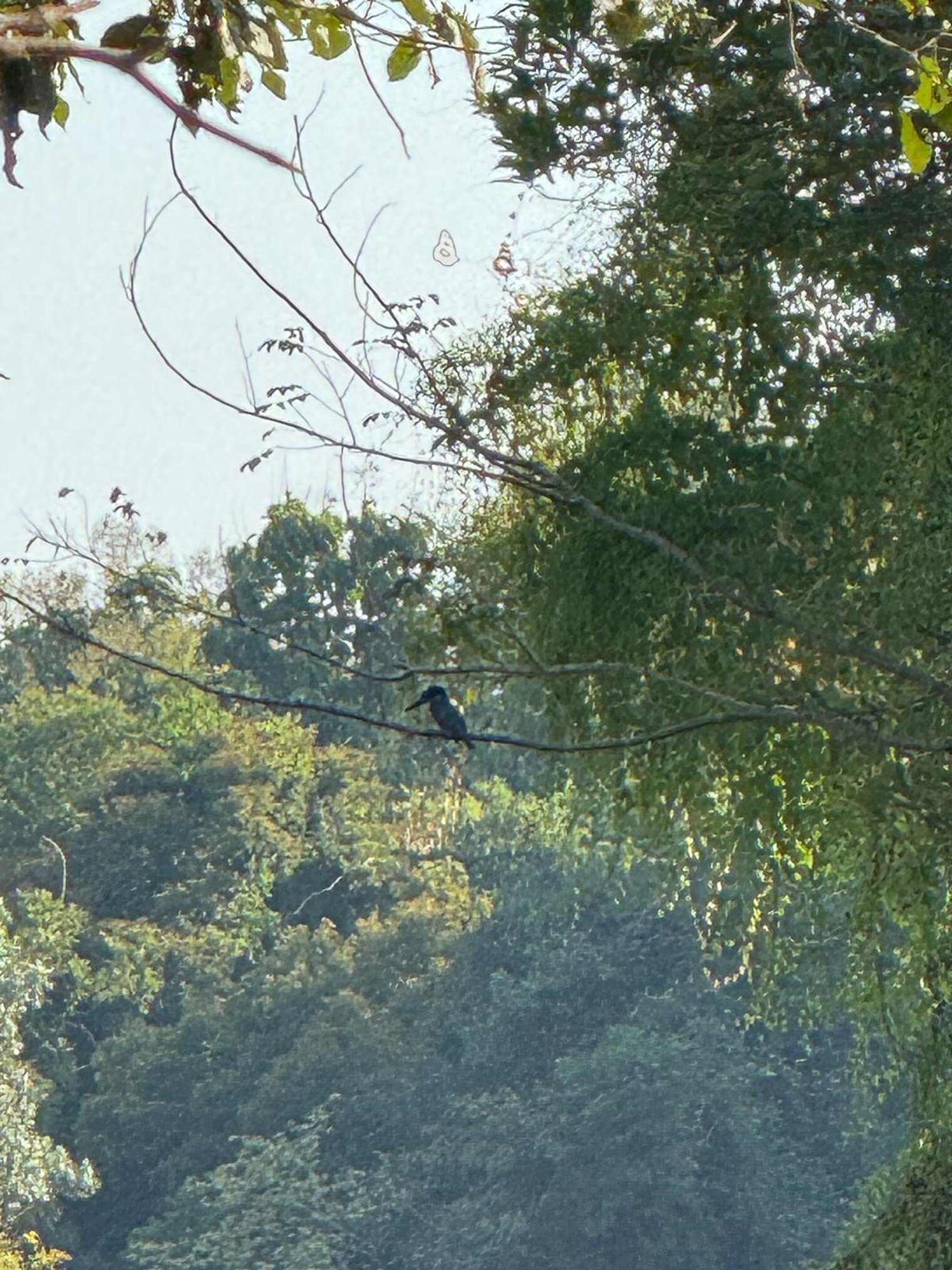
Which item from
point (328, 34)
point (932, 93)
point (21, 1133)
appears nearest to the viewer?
point (932, 93)

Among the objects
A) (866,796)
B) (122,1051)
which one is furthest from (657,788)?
(122,1051)

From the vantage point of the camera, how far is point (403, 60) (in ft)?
10.8

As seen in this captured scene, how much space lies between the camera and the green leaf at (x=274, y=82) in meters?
3.06

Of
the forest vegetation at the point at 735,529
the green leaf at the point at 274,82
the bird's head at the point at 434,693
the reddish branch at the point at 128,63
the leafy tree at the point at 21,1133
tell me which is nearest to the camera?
the reddish branch at the point at 128,63

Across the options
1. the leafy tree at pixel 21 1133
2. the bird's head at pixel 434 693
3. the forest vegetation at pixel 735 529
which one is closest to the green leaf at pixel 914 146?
the forest vegetation at pixel 735 529

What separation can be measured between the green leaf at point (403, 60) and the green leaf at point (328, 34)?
0.12 m

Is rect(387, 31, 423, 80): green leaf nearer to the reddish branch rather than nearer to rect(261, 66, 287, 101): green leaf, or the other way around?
rect(261, 66, 287, 101): green leaf

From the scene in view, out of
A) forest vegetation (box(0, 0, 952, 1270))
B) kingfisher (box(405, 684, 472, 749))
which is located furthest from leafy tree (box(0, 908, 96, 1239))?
kingfisher (box(405, 684, 472, 749))

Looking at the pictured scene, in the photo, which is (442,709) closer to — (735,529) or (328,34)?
(735,529)

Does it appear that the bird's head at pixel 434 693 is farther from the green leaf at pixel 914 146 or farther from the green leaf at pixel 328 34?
the green leaf at pixel 914 146

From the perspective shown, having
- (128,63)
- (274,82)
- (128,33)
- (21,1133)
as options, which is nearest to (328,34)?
(274,82)

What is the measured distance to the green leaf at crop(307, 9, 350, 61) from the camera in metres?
3.13

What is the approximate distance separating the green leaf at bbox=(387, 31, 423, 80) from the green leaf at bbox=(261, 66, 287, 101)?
246 millimetres

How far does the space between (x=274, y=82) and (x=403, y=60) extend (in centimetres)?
29
